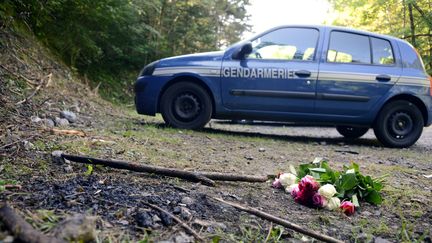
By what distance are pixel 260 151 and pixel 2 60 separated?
12.0 ft

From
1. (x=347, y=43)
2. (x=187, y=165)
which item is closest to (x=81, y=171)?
(x=187, y=165)

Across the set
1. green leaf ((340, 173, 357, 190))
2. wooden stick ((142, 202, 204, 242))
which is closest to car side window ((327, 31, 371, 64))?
green leaf ((340, 173, 357, 190))

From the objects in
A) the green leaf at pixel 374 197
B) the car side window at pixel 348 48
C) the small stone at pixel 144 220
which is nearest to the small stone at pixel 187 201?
the small stone at pixel 144 220

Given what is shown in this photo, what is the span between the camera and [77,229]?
61.6 inches

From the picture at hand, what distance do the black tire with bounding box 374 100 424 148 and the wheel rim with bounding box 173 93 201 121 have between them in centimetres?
286

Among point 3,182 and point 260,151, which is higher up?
point 3,182

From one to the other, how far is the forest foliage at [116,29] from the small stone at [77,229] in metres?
4.38

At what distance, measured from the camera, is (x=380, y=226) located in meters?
2.31

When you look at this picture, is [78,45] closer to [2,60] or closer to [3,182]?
[2,60]

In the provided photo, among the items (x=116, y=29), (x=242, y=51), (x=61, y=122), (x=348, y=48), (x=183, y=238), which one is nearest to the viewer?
(x=183, y=238)

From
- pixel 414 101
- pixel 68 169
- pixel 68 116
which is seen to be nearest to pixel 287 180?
pixel 68 169

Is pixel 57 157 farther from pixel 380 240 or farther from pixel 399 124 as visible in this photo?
pixel 399 124

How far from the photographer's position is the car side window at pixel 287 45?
6.16 metres

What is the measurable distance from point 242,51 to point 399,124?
2776 millimetres
